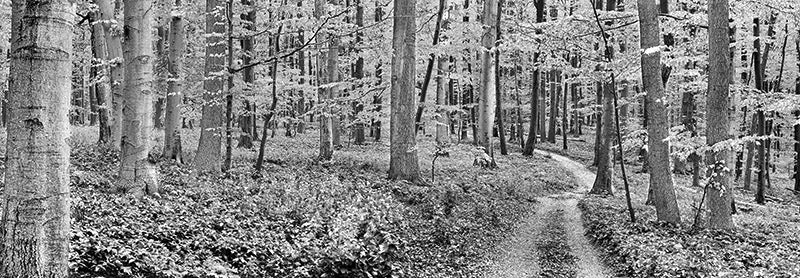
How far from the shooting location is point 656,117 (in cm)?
1168

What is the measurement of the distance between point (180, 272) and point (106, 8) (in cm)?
991

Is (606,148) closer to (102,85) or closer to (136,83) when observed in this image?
(136,83)

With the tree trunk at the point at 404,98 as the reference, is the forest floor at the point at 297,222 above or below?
below

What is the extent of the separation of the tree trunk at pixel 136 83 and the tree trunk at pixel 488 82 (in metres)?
14.3

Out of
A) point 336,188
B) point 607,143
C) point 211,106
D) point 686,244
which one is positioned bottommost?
point 686,244

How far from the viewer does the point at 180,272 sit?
5.70 meters

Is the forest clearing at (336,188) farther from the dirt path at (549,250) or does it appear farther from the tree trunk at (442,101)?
the tree trunk at (442,101)

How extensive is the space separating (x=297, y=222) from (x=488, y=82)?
1367cm

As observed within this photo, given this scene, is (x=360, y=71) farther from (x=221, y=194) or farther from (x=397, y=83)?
(x=221, y=194)

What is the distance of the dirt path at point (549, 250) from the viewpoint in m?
9.78

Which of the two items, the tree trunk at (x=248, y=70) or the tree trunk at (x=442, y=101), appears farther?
the tree trunk at (x=442, y=101)

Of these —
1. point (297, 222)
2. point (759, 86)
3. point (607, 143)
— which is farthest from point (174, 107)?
point (759, 86)

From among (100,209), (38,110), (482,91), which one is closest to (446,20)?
(482,91)

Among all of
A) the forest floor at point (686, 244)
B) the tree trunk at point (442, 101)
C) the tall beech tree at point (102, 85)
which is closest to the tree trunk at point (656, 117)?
the forest floor at point (686, 244)
